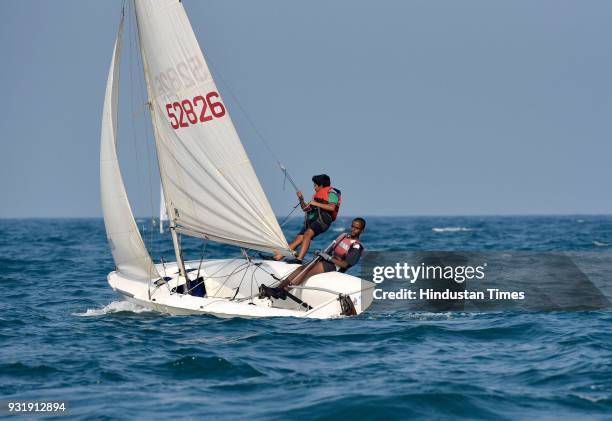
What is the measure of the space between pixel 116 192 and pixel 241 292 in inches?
116

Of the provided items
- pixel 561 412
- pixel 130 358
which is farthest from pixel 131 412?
pixel 561 412

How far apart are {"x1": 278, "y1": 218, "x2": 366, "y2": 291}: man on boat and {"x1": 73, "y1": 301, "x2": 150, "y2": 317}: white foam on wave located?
2.72 metres

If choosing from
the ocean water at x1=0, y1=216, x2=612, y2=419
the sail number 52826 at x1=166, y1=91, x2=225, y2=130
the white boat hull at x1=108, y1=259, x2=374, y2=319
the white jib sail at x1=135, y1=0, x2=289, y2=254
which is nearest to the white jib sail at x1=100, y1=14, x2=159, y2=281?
the white boat hull at x1=108, y1=259, x2=374, y2=319

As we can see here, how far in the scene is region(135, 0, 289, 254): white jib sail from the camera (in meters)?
16.3

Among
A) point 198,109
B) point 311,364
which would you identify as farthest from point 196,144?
point 311,364

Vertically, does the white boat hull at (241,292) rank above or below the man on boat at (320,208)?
below

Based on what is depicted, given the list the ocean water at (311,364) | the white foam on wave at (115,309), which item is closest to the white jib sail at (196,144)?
the white foam on wave at (115,309)

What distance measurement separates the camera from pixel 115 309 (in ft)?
57.1

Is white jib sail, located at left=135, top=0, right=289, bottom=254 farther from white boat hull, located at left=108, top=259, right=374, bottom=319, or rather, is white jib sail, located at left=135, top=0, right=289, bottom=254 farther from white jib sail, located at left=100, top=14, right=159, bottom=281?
white boat hull, located at left=108, top=259, right=374, bottom=319

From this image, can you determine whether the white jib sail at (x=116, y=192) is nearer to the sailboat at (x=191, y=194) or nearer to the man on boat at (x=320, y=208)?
the sailboat at (x=191, y=194)

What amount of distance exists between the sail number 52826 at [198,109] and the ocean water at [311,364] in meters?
3.40

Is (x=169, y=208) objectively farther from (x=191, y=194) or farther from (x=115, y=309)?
(x=115, y=309)

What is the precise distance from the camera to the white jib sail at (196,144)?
53.5 ft

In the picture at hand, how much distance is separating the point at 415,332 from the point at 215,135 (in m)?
4.86
